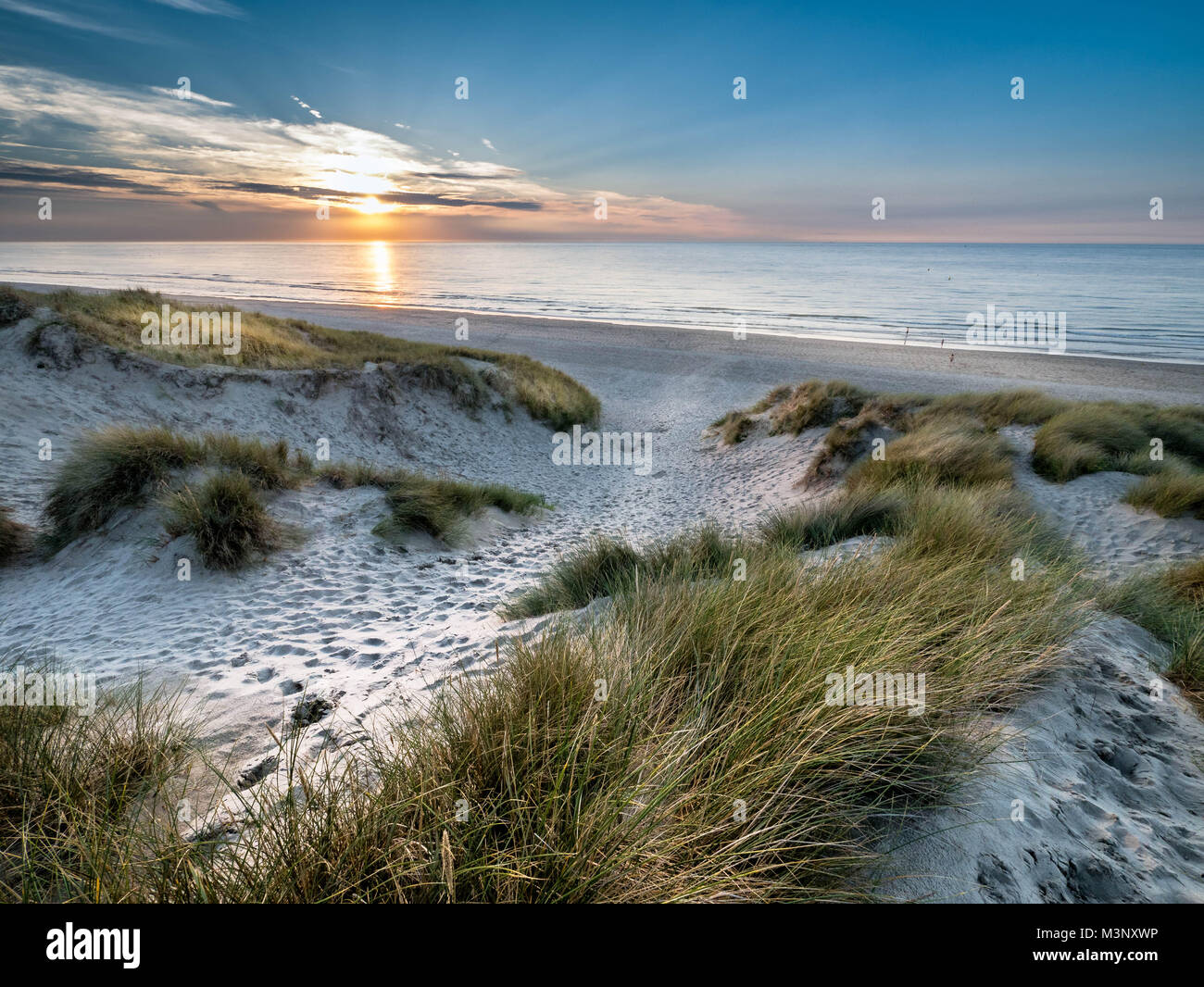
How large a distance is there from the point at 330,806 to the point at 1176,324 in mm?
49997

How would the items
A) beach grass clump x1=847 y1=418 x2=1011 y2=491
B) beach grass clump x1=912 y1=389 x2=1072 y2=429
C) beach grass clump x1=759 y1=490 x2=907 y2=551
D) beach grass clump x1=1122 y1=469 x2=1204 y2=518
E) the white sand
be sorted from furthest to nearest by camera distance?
beach grass clump x1=912 y1=389 x2=1072 y2=429 → beach grass clump x1=847 y1=418 x2=1011 y2=491 → beach grass clump x1=1122 y1=469 x2=1204 y2=518 → beach grass clump x1=759 y1=490 x2=907 y2=551 → the white sand

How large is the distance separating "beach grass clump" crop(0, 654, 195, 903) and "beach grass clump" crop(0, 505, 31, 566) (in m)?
4.74

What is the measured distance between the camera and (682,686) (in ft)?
9.89

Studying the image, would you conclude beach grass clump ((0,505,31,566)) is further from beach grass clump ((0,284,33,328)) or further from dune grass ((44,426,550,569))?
beach grass clump ((0,284,33,328))

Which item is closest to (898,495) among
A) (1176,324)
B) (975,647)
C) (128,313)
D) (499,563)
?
(975,647)

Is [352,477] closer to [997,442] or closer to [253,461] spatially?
[253,461]

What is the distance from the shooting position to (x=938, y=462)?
8750 mm

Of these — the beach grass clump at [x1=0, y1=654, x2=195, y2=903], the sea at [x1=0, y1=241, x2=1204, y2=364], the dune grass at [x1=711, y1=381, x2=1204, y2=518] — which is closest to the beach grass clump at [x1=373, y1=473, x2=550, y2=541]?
the beach grass clump at [x1=0, y1=654, x2=195, y2=903]

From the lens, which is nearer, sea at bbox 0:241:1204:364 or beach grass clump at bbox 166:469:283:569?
beach grass clump at bbox 166:469:283:569

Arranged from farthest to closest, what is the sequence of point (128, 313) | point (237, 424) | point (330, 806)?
point (128, 313) → point (237, 424) → point (330, 806)

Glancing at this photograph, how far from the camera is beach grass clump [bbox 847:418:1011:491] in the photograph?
8.43m

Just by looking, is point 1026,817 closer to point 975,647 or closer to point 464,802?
point 975,647

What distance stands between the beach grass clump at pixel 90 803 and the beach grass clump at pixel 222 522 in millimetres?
2935

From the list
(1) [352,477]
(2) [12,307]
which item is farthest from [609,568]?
(2) [12,307]
